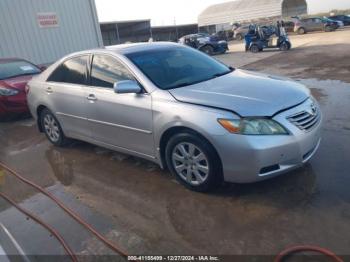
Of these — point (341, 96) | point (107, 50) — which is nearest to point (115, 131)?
point (107, 50)

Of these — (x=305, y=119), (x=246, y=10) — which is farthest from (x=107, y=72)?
(x=246, y=10)

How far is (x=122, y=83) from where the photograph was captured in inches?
149

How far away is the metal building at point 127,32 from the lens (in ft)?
116

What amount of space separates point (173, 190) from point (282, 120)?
1.40 m

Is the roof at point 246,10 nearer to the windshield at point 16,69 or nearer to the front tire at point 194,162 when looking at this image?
the windshield at point 16,69

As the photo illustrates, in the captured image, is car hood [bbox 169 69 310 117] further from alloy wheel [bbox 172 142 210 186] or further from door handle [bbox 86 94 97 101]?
door handle [bbox 86 94 97 101]

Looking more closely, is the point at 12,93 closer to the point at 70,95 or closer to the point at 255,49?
the point at 70,95

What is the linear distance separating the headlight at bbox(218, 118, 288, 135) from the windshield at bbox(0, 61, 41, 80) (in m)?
6.77

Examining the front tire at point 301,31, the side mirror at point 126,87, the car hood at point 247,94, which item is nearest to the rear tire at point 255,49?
the front tire at point 301,31

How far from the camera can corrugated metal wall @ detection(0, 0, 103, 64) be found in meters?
11.4

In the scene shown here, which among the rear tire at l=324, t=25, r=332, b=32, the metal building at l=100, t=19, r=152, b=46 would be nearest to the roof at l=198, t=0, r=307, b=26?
the metal building at l=100, t=19, r=152, b=46

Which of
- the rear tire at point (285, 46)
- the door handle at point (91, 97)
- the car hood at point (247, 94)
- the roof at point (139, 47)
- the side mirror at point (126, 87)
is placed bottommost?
the rear tire at point (285, 46)

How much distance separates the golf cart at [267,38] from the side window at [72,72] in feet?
50.3

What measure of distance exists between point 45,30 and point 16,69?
4.29 metres
